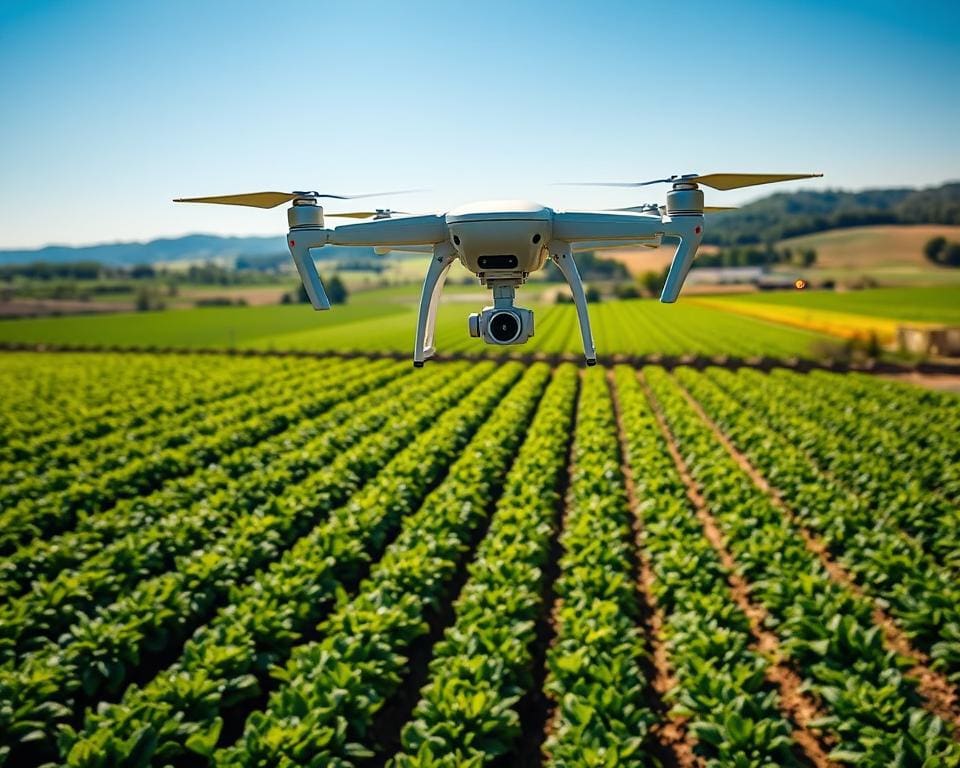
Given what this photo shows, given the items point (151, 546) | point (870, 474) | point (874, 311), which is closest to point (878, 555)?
point (870, 474)

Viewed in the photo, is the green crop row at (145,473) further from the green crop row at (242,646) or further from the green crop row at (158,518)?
the green crop row at (242,646)

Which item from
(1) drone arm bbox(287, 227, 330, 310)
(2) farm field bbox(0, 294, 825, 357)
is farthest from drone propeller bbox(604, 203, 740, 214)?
(2) farm field bbox(0, 294, 825, 357)

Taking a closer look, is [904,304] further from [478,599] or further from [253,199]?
[253,199]

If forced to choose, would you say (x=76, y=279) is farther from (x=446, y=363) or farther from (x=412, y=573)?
(x=412, y=573)

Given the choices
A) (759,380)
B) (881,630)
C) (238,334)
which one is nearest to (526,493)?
(881,630)

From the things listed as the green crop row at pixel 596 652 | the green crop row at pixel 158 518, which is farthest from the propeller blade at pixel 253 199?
the green crop row at pixel 158 518

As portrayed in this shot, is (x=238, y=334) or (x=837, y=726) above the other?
(x=238, y=334)
